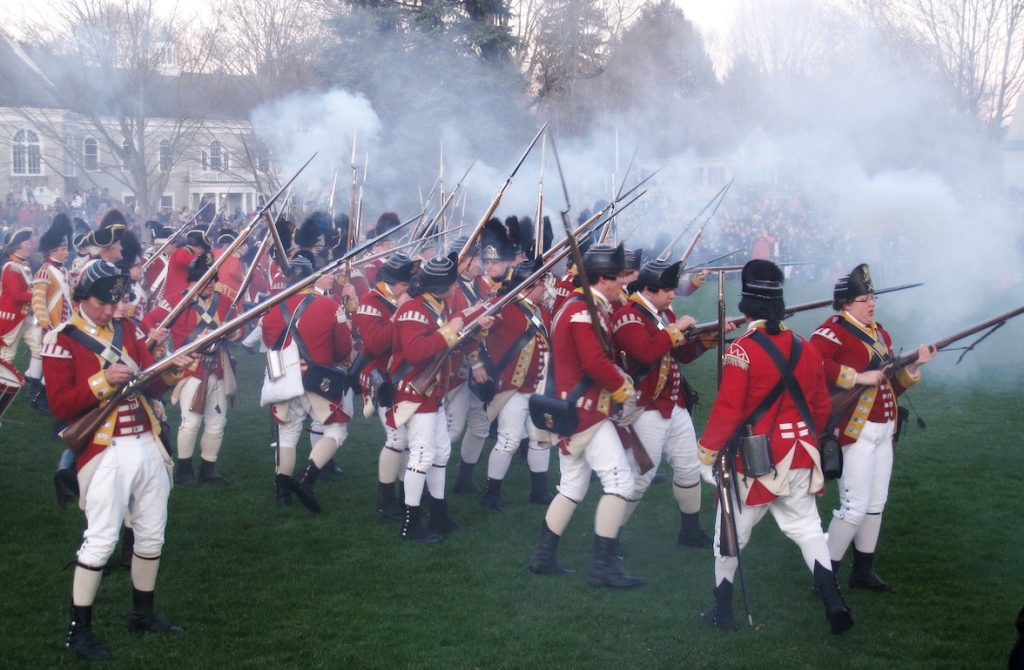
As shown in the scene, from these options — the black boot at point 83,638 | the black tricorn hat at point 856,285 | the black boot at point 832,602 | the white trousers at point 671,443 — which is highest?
the black tricorn hat at point 856,285

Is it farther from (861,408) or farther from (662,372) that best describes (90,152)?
(861,408)

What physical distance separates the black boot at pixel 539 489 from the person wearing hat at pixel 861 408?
10.2ft

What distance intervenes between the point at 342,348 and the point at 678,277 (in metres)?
3.35

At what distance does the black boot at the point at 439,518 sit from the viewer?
857 centimetres

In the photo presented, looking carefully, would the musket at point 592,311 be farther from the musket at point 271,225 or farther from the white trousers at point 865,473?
the musket at point 271,225

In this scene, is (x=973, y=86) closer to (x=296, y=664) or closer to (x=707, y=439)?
(x=707, y=439)

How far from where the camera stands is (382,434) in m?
12.4

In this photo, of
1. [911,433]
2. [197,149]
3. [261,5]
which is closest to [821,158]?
[911,433]

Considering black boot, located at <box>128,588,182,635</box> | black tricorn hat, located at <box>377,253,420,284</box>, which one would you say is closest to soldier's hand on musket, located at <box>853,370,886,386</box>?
black tricorn hat, located at <box>377,253,420,284</box>

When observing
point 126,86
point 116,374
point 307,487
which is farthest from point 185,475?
point 126,86

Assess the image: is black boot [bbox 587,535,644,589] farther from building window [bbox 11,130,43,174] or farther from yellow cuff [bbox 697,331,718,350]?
building window [bbox 11,130,43,174]

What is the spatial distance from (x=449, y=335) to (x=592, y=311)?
1.41 meters

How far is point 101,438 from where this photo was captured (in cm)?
598

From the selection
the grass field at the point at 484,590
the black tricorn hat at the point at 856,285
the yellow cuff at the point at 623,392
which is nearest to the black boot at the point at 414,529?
the grass field at the point at 484,590
